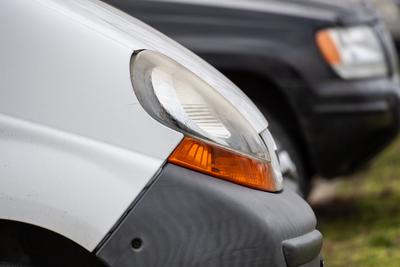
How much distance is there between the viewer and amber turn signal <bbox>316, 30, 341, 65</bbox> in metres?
6.21

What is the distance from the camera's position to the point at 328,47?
623cm

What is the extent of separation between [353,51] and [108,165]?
3.78 m

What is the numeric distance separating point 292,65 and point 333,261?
3.64ft

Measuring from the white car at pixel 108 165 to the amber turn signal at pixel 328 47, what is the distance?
11.0 feet

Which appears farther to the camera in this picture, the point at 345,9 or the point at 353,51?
the point at 345,9

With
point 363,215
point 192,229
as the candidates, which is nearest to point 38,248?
point 192,229

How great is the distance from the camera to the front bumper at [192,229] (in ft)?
A: 8.97

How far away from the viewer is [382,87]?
21.1ft

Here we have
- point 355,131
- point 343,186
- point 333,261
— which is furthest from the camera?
point 343,186

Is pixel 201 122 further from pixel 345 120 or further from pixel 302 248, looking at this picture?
pixel 345 120

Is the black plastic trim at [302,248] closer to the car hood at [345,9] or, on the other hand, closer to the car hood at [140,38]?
Answer: the car hood at [140,38]

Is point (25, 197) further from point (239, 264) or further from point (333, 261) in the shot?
point (333, 261)

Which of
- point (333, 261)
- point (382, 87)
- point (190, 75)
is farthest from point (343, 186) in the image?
point (190, 75)

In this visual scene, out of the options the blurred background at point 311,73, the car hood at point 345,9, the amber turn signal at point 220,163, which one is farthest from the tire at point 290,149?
the amber turn signal at point 220,163
